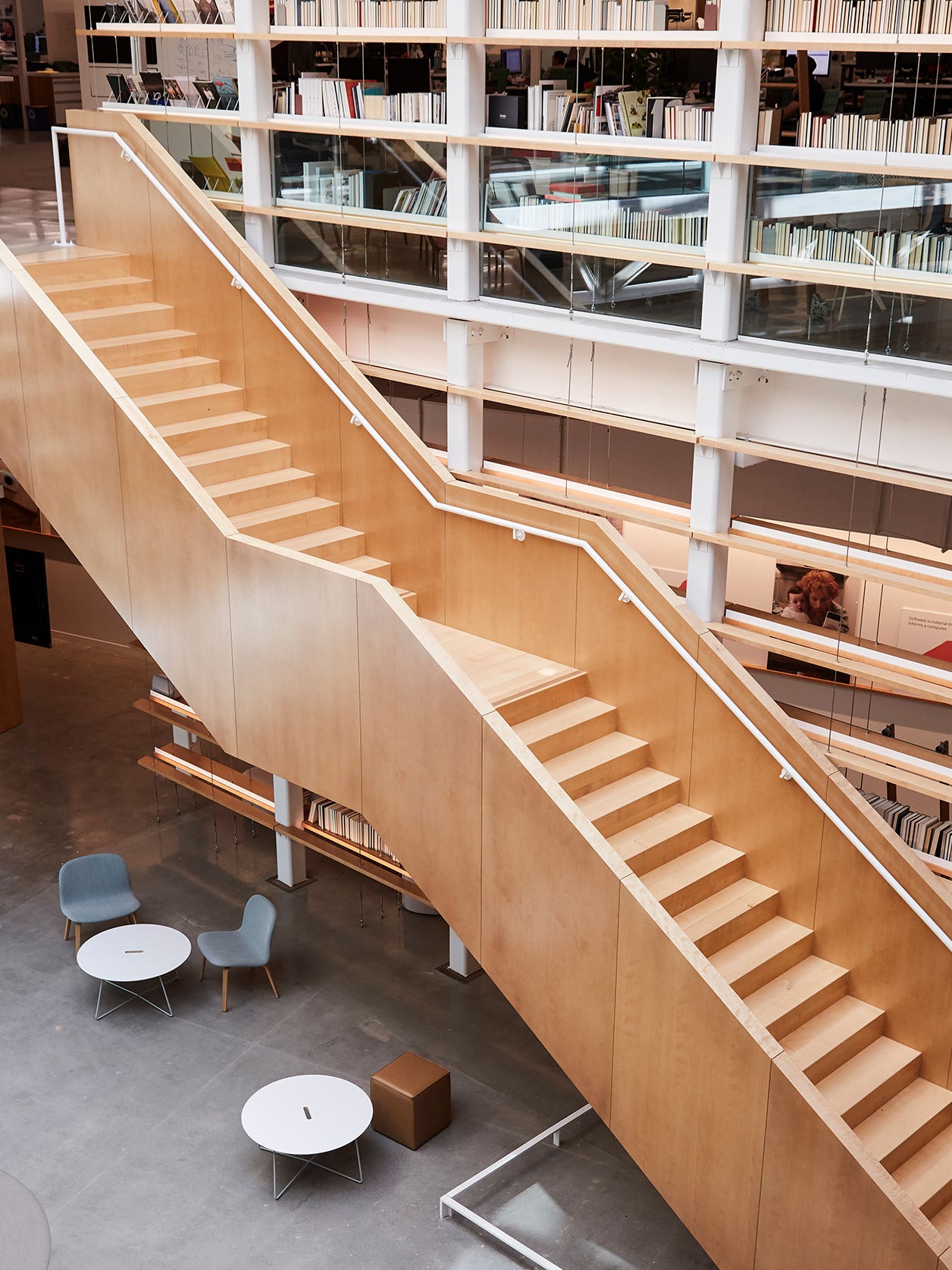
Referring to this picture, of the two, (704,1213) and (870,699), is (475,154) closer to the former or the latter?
(870,699)

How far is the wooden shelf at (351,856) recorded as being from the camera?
10242 mm

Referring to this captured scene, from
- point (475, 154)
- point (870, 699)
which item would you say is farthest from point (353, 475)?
point (870, 699)

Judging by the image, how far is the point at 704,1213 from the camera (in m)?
6.80

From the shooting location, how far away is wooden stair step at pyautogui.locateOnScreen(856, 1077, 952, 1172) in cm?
720

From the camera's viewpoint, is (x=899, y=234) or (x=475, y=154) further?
(x=475, y=154)

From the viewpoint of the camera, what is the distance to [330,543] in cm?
978

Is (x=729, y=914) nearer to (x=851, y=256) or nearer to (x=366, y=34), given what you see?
(x=851, y=256)

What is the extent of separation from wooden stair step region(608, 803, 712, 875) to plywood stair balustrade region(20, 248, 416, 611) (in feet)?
7.48

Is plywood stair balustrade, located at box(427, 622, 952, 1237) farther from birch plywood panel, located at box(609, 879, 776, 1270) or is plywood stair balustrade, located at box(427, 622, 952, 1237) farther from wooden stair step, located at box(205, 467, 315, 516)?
wooden stair step, located at box(205, 467, 315, 516)

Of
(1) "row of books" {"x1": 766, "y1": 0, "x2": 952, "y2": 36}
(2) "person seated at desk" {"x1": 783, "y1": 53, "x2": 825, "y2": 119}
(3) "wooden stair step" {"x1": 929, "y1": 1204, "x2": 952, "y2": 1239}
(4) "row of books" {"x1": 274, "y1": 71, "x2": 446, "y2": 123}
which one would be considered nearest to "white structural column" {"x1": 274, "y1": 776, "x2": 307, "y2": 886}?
(4) "row of books" {"x1": 274, "y1": 71, "x2": 446, "y2": 123}

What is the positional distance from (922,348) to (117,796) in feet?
27.1

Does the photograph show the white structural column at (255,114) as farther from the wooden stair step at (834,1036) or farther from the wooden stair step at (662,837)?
the wooden stair step at (834,1036)

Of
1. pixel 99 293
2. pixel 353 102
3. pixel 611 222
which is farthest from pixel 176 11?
pixel 611 222

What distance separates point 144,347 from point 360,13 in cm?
298
